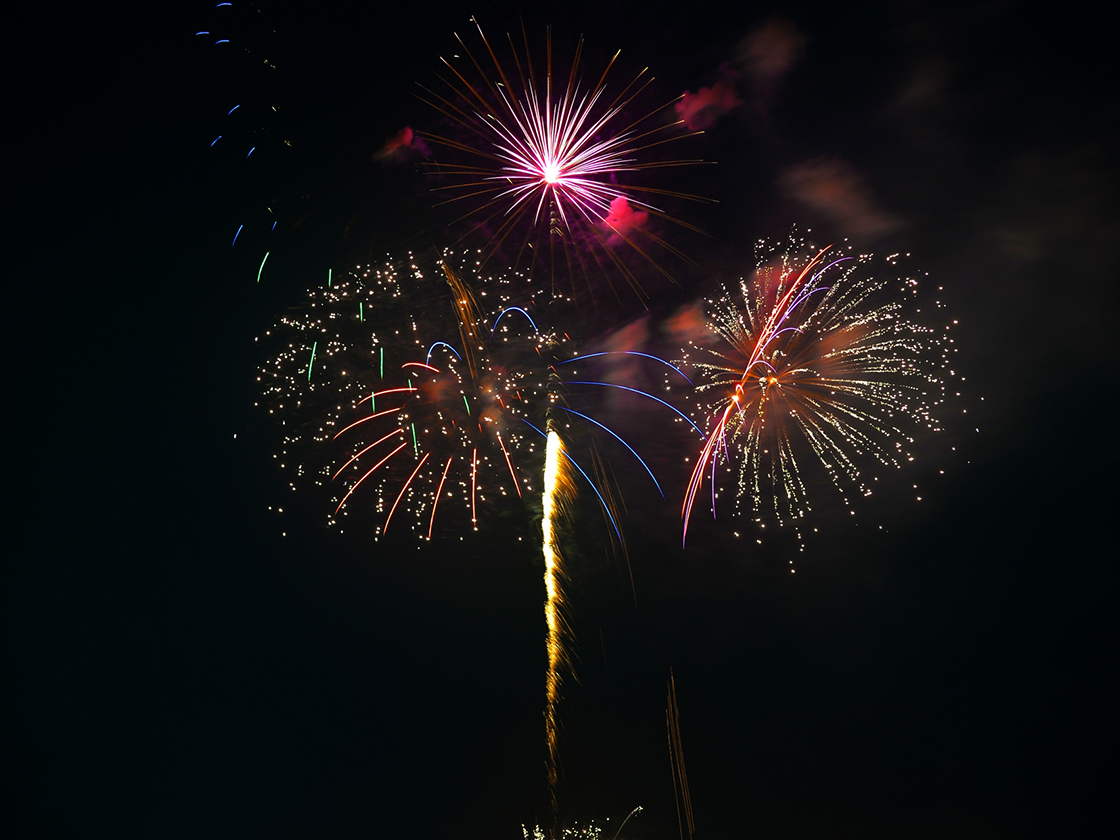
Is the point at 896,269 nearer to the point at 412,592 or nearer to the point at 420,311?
the point at 420,311

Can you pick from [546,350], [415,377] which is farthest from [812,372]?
[415,377]

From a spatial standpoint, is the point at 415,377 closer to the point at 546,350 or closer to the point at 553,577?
the point at 546,350

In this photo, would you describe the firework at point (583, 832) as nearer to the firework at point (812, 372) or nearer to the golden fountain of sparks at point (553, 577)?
the golden fountain of sparks at point (553, 577)

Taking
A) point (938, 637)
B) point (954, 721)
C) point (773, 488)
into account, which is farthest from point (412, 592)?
point (954, 721)

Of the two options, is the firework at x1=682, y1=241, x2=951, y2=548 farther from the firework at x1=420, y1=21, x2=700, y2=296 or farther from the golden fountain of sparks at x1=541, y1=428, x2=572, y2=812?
the golden fountain of sparks at x1=541, y1=428, x2=572, y2=812

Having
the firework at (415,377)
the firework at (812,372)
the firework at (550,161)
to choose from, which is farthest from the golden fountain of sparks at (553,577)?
the firework at (550,161)
